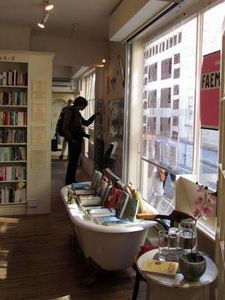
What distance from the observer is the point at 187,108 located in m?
3.10

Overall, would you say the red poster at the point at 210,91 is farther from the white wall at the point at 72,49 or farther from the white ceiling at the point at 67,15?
the white wall at the point at 72,49

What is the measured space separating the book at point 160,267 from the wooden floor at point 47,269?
1.00 meters

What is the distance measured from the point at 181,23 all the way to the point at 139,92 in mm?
1351

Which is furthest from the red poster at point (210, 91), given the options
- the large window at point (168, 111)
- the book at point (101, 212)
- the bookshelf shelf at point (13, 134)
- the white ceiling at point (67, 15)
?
the bookshelf shelf at point (13, 134)

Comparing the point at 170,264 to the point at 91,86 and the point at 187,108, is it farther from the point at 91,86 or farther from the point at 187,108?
the point at 91,86

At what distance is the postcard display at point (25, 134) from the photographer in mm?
5012

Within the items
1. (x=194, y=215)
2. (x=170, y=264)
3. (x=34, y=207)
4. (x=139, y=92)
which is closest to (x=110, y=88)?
(x=139, y=92)

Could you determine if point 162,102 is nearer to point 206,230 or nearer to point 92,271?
point 206,230

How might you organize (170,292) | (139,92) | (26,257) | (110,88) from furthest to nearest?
(110,88), (139,92), (26,257), (170,292)

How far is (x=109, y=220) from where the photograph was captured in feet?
9.77

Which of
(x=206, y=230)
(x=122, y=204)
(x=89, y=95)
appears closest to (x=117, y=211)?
(x=122, y=204)

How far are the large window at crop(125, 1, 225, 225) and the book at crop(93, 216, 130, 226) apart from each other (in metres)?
0.56

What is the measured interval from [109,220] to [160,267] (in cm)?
101

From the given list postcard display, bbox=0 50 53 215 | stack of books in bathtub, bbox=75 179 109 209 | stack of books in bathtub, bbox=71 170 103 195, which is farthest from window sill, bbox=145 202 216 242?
postcard display, bbox=0 50 53 215
